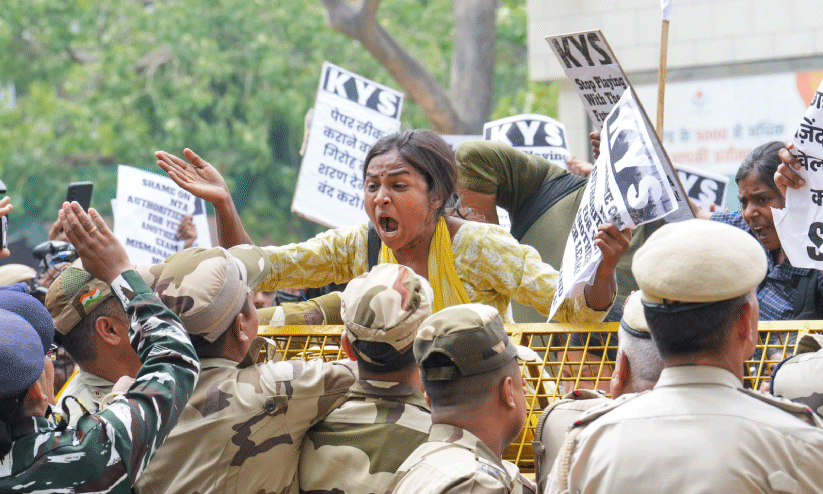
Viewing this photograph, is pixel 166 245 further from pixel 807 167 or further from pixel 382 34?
pixel 382 34

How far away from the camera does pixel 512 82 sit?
2350cm

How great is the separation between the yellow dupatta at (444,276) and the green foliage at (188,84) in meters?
16.0

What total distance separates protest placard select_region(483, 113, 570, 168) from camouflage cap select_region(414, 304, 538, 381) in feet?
14.6

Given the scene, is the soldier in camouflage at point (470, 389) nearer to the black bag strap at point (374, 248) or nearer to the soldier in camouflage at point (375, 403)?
the soldier in camouflage at point (375, 403)

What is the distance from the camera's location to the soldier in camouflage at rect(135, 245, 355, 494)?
2672mm

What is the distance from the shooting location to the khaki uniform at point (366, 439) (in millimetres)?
2590

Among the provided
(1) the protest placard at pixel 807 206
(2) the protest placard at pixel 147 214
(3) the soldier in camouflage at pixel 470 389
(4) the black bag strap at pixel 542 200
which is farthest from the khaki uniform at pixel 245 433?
(2) the protest placard at pixel 147 214

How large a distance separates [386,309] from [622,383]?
0.60 metres

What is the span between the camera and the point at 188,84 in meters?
19.6

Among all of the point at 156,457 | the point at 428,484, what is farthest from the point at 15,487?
the point at 428,484

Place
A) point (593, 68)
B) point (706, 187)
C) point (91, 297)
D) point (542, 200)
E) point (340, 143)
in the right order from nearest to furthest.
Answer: point (91, 297), point (593, 68), point (542, 200), point (706, 187), point (340, 143)

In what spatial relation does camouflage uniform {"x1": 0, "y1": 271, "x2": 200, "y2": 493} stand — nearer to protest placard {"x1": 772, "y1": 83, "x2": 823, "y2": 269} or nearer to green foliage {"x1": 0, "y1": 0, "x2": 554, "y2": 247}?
protest placard {"x1": 772, "y1": 83, "x2": 823, "y2": 269}

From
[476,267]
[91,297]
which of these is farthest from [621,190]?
[91,297]

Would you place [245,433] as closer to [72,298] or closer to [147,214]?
[72,298]
